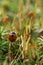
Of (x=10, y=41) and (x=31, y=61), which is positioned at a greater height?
(x=10, y=41)

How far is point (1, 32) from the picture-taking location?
167cm

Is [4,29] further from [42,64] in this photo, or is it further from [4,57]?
[42,64]

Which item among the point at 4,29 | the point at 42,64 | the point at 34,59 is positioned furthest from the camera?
the point at 4,29

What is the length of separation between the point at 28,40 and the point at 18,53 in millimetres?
157

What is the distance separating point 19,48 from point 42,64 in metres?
0.18

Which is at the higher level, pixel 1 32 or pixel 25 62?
pixel 1 32

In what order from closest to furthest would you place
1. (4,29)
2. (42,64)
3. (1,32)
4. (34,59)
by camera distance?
(42,64) < (34,59) < (1,32) < (4,29)

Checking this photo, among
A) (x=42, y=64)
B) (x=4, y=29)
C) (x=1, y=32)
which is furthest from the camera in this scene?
(x=4, y=29)

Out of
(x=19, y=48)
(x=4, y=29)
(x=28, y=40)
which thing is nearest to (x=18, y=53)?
(x=19, y=48)

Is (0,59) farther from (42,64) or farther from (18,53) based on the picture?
(42,64)

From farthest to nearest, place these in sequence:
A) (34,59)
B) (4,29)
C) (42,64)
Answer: (4,29), (34,59), (42,64)

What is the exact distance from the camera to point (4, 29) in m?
1.81

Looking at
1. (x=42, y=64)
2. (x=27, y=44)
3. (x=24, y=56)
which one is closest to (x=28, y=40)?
(x=27, y=44)

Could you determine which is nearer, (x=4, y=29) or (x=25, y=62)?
(x=25, y=62)
